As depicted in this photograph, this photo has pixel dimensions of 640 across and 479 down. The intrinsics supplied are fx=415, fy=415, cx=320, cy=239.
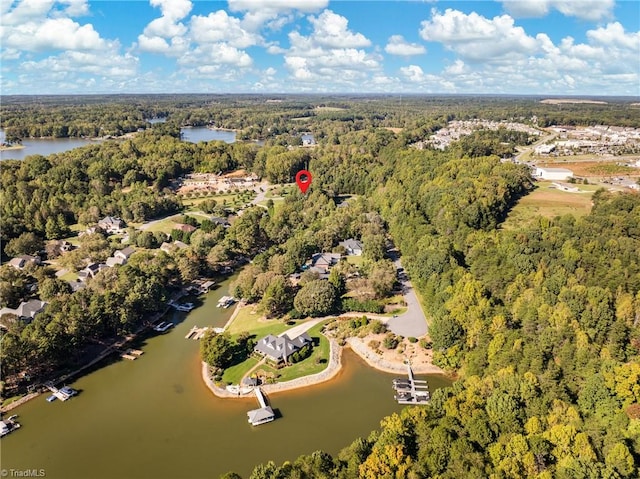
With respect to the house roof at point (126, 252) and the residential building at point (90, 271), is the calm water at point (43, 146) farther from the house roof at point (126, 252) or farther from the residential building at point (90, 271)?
the residential building at point (90, 271)

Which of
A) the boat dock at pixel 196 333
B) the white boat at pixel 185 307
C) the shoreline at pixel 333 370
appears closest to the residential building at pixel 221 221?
the white boat at pixel 185 307

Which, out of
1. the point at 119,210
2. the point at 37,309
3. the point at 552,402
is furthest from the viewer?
the point at 119,210

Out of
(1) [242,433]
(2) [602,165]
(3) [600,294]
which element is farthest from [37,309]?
(2) [602,165]

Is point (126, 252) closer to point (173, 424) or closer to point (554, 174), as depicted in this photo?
point (173, 424)

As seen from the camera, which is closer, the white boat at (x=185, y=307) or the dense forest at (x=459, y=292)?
the dense forest at (x=459, y=292)

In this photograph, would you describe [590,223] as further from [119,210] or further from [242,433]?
[119,210]

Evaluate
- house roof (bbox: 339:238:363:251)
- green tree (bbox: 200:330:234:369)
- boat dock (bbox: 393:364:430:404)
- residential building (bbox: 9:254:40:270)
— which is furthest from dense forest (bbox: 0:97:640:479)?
green tree (bbox: 200:330:234:369)

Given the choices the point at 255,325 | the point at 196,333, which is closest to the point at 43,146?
the point at 196,333

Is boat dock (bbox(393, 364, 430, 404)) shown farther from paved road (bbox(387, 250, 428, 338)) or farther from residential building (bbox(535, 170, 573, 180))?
residential building (bbox(535, 170, 573, 180))
